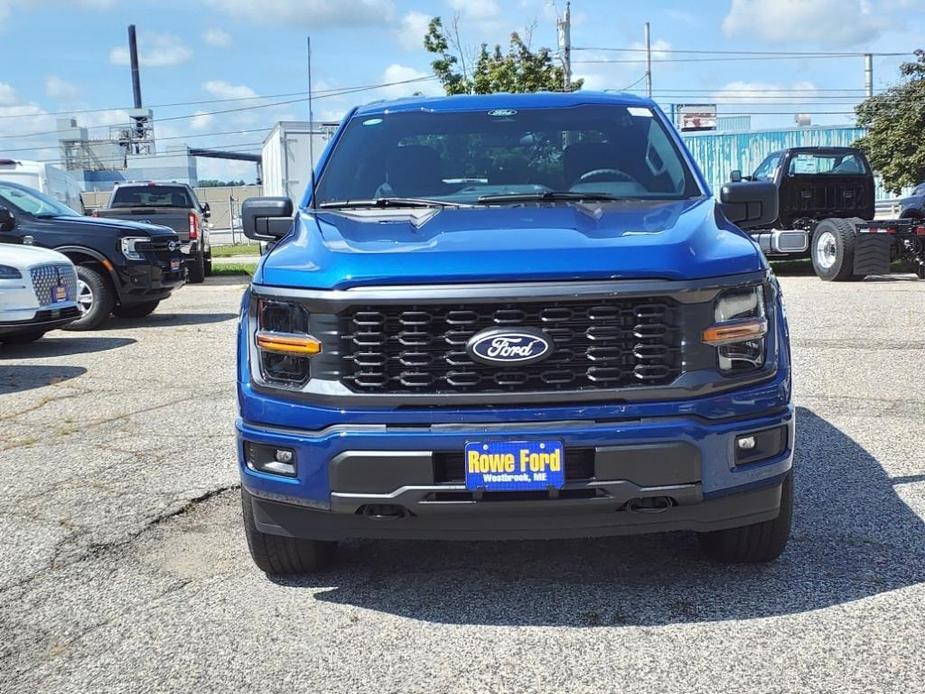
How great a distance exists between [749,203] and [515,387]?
194cm

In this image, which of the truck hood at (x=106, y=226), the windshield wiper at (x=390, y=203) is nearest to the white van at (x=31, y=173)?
the truck hood at (x=106, y=226)

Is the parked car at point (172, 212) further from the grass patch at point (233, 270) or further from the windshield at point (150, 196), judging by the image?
the grass patch at point (233, 270)

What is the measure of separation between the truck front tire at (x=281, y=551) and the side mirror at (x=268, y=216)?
150cm

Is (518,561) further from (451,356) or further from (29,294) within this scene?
(29,294)

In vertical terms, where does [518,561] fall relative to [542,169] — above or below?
below

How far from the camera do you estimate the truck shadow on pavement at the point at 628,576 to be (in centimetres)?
352

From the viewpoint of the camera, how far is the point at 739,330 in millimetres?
3354

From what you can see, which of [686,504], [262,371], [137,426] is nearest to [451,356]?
[262,371]

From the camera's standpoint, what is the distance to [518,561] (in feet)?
13.3

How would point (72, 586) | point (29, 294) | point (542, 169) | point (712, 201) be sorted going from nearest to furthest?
point (72, 586)
point (712, 201)
point (542, 169)
point (29, 294)

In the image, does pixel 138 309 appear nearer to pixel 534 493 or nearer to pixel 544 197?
pixel 544 197

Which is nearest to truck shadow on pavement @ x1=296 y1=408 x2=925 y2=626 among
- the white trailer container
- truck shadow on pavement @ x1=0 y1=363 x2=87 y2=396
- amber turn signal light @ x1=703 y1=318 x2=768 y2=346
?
amber turn signal light @ x1=703 y1=318 x2=768 y2=346

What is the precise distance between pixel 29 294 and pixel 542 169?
6.91m

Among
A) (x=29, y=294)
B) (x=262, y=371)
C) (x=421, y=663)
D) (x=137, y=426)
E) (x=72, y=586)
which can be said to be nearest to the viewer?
(x=421, y=663)
